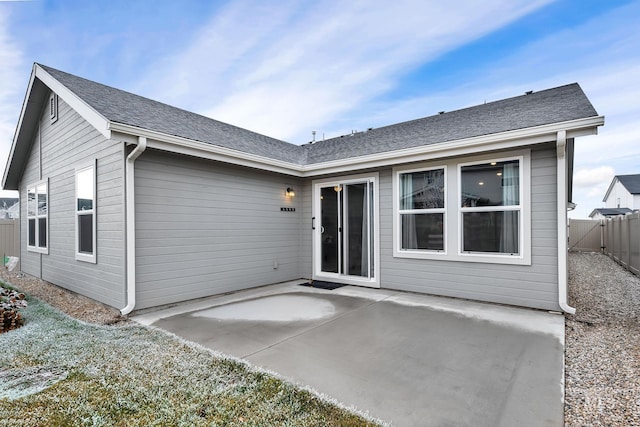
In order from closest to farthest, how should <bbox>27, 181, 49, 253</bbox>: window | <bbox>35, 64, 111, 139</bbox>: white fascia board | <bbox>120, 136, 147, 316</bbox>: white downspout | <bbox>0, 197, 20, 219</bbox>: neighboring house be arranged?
<bbox>35, 64, 111, 139</bbox>: white fascia board < <bbox>120, 136, 147, 316</bbox>: white downspout < <bbox>27, 181, 49, 253</bbox>: window < <bbox>0, 197, 20, 219</bbox>: neighboring house

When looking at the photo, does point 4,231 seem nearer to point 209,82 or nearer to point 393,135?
point 209,82

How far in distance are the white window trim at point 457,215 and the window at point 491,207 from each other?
6 cm

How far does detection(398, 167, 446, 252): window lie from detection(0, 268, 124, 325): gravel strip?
15.6 ft

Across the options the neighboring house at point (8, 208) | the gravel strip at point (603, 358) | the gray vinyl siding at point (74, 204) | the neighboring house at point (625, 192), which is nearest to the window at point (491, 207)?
the gravel strip at point (603, 358)

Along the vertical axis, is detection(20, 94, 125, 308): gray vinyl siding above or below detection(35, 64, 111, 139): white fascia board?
below

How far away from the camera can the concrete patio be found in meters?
2.14

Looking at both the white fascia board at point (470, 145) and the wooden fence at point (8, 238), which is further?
the wooden fence at point (8, 238)

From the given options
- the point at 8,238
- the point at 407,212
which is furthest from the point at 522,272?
the point at 8,238

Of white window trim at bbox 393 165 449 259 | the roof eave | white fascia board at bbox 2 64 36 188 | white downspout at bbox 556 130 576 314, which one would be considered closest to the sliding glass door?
white window trim at bbox 393 165 449 259

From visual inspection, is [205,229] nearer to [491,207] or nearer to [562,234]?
[491,207]

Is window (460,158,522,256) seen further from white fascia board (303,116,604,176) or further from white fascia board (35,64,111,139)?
white fascia board (35,64,111,139)

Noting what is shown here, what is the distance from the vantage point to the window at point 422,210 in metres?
5.39

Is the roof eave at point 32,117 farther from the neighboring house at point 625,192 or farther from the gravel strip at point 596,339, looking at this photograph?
the neighboring house at point 625,192

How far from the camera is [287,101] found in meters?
10.5
